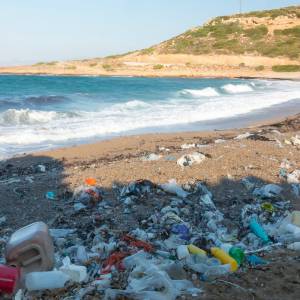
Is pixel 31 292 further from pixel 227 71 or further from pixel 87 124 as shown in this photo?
pixel 227 71

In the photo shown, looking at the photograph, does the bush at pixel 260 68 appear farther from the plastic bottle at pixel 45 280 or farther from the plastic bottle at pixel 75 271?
the plastic bottle at pixel 45 280

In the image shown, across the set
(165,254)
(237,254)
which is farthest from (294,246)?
(165,254)

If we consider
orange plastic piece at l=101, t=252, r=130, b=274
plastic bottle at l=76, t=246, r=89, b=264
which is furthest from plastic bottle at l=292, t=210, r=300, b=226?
plastic bottle at l=76, t=246, r=89, b=264

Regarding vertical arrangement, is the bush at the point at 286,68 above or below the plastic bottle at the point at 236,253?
above

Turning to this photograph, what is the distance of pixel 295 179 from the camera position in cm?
711

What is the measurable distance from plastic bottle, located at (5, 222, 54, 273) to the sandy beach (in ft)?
1.24

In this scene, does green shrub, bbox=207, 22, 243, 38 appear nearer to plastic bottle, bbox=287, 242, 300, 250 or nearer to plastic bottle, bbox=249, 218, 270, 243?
plastic bottle, bbox=249, 218, 270, 243

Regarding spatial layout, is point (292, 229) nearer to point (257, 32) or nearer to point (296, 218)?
point (296, 218)

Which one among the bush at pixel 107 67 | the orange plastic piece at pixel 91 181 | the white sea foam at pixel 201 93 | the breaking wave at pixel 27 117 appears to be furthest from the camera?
the bush at pixel 107 67

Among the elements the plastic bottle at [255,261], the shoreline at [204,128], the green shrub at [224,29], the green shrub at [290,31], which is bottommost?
the shoreline at [204,128]

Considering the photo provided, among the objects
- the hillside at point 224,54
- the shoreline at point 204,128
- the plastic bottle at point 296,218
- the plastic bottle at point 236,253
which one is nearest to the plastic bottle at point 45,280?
the plastic bottle at point 236,253

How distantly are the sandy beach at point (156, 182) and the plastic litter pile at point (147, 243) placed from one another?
0.09 meters

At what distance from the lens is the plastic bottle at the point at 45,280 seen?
3594 millimetres

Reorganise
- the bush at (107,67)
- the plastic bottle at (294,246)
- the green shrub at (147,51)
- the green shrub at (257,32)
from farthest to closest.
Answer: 1. the green shrub at (147,51)
2. the green shrub at (257,32)
3. the bush at (107,67)
4. the plastic bottle at (294,246)
